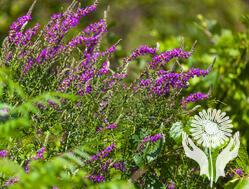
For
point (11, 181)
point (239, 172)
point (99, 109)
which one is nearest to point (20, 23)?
point (99, 109)

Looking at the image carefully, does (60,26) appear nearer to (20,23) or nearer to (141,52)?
(20,23)

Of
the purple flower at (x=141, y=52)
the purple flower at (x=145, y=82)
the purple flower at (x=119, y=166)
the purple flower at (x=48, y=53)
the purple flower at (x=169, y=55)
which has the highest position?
the purple flower at (x=48, y=53)

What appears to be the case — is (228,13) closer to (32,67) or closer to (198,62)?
(198,62)

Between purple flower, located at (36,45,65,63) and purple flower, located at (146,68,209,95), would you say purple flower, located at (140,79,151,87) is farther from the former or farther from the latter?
purple flower, located at (36,45,65,63)

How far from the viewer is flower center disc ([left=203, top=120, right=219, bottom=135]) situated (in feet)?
7.23

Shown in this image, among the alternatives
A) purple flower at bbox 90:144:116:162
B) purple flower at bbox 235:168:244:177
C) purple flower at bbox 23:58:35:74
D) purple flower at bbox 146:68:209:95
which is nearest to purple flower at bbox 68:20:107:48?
purple flower at bbox 23:58:35:74

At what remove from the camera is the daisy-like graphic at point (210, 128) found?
2.20 m

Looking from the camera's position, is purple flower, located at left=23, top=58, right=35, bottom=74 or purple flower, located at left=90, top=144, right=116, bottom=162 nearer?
purple flower, located at left=90, top=144, right=116, bottom=162

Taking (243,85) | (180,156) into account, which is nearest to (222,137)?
(180,156)

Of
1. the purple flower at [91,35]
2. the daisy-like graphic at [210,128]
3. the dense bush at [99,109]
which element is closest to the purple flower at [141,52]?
the dense bush at [99,109]

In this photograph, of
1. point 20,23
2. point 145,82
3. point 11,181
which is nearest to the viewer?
point 11,181

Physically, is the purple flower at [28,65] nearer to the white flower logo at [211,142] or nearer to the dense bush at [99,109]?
the dense bush at [99,109]

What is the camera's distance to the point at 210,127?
2.22 m

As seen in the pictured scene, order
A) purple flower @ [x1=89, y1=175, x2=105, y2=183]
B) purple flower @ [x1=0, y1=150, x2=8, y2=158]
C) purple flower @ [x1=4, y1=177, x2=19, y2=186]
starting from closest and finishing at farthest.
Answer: purple flower @ [x1=4, y1=177, x2=19, y2=186]
purple flower @ [x1=0, y1=150, x2=8, y2=158]
purple flower @ [x1=89, y1=175, x2=105, y2=183]
